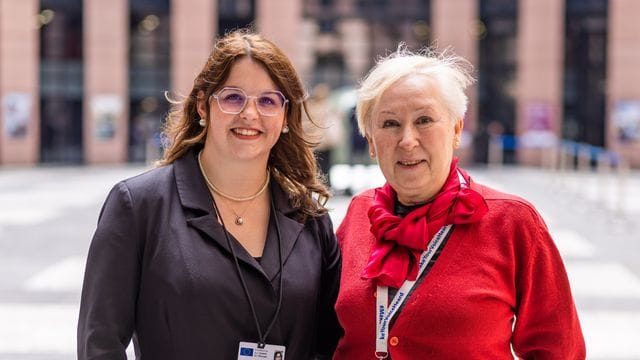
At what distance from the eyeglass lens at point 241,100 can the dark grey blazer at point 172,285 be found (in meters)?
0.32

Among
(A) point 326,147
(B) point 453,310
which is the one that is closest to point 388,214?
(B) point 453,310

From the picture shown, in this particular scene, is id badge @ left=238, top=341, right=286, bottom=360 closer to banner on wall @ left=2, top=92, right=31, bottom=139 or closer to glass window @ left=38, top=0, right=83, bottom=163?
banner on wall @ left=2, top=92, right=31, bottom=139

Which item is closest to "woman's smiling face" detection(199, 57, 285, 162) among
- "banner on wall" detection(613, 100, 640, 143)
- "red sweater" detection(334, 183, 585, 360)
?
"red sweater" detection(334, 183, 585, 360)

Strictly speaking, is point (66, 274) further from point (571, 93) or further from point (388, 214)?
point (571, 93)

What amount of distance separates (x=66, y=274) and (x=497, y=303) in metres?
8.60

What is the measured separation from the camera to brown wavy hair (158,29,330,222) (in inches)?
125

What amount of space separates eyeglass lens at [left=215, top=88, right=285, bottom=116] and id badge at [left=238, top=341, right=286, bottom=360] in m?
0.80

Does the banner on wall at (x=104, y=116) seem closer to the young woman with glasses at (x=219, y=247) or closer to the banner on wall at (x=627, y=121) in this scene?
the banner on wall at (x=627, y=121)

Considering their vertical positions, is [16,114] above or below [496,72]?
below

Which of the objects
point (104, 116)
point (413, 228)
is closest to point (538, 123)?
point (104, 116)

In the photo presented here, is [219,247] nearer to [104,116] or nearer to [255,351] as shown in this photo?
[255,351]

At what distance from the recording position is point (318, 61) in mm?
39375

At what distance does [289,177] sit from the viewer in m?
3.56

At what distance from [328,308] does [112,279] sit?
0.81 m
